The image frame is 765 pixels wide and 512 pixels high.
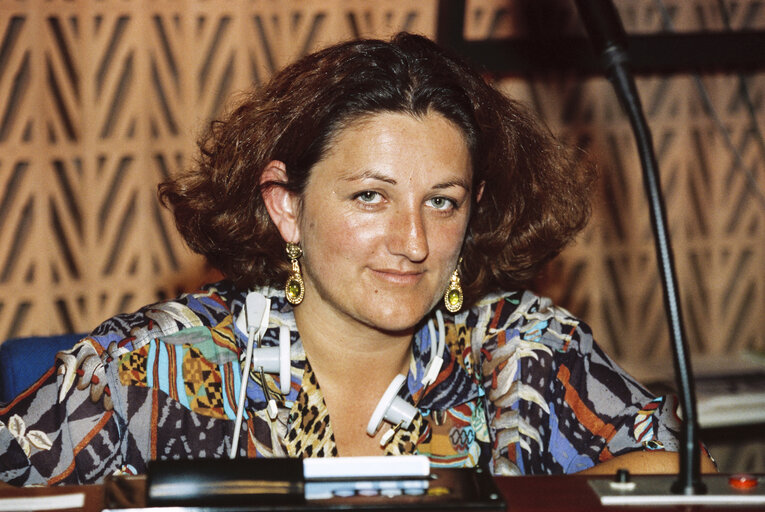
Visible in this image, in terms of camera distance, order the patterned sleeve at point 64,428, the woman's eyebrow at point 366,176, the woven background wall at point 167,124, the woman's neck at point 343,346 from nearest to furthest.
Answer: the patterned sleeve at point 64,428 → the woman's eyebrow at point 366,176 → the woman's neck at point 343,346 → the woven background wall at point 167,124

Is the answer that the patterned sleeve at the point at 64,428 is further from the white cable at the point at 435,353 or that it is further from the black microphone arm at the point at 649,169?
the black microphone arm at the point at 649,169

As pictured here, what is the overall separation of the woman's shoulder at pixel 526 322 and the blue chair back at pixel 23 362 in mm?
713

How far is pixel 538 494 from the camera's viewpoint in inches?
31.1

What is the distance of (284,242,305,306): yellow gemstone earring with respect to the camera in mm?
1469

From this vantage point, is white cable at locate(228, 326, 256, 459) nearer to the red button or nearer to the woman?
the woman

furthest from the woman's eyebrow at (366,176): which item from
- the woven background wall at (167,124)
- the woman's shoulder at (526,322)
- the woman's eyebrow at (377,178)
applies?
the woven background wall at (167,124)

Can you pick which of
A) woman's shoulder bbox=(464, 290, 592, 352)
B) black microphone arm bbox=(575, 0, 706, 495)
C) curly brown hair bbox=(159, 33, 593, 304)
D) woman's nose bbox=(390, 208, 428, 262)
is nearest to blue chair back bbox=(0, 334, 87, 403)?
curly brown hair bbox=(159, 33, 593, 304)

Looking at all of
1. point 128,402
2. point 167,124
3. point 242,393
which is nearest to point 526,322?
point 242,393

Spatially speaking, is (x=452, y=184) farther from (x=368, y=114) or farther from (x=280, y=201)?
(x=280, y=201)

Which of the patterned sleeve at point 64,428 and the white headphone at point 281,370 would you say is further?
the white headphone at point 281,370

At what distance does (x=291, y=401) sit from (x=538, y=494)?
0.70m

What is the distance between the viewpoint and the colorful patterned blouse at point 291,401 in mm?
1259

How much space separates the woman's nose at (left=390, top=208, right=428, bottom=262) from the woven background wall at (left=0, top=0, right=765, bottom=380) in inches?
59.4

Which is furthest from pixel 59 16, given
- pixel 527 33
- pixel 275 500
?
pixel 275 500
